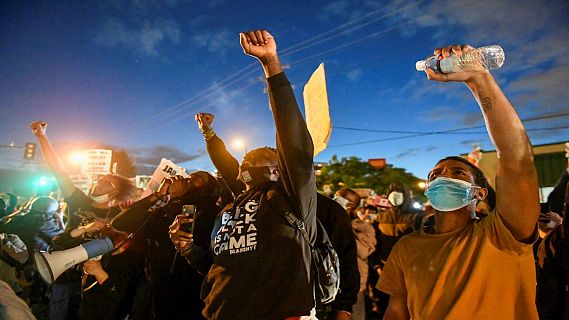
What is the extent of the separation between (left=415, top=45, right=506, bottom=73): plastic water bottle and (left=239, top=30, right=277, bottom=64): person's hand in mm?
903

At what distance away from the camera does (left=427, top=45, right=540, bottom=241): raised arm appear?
1793 mm

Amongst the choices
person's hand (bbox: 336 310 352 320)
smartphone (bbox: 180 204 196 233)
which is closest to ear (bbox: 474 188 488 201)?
person's hand (bbox: 336 310 352 320)

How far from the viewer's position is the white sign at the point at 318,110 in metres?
2.92

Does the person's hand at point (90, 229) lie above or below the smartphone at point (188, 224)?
below

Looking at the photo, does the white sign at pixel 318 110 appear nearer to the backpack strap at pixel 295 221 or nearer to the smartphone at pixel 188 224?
the backpack strap at pixel 295 221

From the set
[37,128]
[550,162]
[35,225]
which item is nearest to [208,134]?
[37,128]

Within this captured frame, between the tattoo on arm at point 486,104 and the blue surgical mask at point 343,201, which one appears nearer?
the tattoo on arm at point 486,104

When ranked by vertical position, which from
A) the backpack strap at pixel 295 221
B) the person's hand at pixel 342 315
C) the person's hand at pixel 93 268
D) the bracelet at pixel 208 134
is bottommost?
the person's hand at pixel 342 315

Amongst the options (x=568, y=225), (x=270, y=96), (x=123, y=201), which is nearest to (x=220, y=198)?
(x=123, y=201)

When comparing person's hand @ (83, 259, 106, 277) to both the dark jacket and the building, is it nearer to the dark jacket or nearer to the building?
the dark jacket

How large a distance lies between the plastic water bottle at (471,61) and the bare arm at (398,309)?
1586 mm

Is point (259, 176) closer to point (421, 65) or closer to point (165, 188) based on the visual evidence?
point (421, 65)

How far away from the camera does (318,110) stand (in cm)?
311

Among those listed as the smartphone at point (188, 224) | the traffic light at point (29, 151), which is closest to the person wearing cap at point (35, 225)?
the smartphone at point (188, 224)
